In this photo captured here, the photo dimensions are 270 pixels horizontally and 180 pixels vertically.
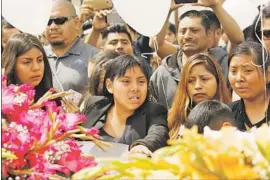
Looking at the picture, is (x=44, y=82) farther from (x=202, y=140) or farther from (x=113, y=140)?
(x=202, y=140)

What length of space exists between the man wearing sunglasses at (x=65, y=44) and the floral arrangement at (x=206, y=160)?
7.18 feet

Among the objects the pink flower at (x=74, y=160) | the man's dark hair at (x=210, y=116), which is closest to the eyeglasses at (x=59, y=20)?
the man's dark hair at (x=210, y=116)

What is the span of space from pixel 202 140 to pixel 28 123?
515 mm

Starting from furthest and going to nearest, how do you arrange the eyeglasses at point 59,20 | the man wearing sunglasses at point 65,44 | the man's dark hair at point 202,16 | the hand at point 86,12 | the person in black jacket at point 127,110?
the hand at point 86,12 → the eyeglasses at point 59,20 → the man wearing sunglasses at point 65,44 → the man's dark hair at point 202,16 → the person in black jacket at point 127,110

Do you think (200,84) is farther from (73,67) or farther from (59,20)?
(59,20)

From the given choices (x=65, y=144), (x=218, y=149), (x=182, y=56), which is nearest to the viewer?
(x=218, y=149)

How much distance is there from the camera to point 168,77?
2.91 meters

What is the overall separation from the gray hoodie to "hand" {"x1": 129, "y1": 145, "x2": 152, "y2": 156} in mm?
748

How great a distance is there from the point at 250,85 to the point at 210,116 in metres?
0.38

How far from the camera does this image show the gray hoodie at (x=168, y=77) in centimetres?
286

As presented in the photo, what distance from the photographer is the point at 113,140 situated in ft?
7.68

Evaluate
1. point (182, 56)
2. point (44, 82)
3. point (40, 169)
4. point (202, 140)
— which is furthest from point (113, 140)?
point (202, 140)

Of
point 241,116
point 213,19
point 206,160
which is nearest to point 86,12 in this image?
point 213,19

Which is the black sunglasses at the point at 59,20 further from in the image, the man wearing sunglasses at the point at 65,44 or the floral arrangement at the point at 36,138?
the floral arrangement at the point at 36,138
